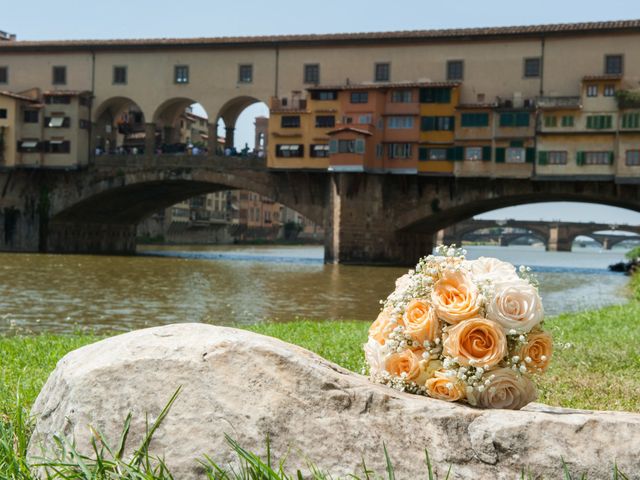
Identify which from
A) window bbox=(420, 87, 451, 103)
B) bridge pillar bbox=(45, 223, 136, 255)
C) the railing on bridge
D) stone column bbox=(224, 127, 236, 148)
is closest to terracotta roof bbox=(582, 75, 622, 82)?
window bbox=(420, 87, 451, 103)

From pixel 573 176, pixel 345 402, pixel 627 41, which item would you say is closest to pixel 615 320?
pixel 345 402

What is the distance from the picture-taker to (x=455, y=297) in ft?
12.8

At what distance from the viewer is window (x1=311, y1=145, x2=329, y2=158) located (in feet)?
156

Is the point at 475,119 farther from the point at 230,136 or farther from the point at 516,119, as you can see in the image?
the point at 230,136

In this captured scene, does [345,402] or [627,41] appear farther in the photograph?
[627,41]

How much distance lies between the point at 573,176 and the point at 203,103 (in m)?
23.0

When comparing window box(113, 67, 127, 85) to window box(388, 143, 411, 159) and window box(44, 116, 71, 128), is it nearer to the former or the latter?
window box(44, 116, 71, 128)

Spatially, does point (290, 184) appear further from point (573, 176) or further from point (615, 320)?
point (615, 320)

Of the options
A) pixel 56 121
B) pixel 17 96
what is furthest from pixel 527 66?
pixel 17 96

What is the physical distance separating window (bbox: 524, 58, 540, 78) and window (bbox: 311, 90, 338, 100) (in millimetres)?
10812

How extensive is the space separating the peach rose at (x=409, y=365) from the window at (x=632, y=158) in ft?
139

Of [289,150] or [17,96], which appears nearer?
[289,150]

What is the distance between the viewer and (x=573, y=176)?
145ft

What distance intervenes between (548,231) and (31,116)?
84.3 metres
